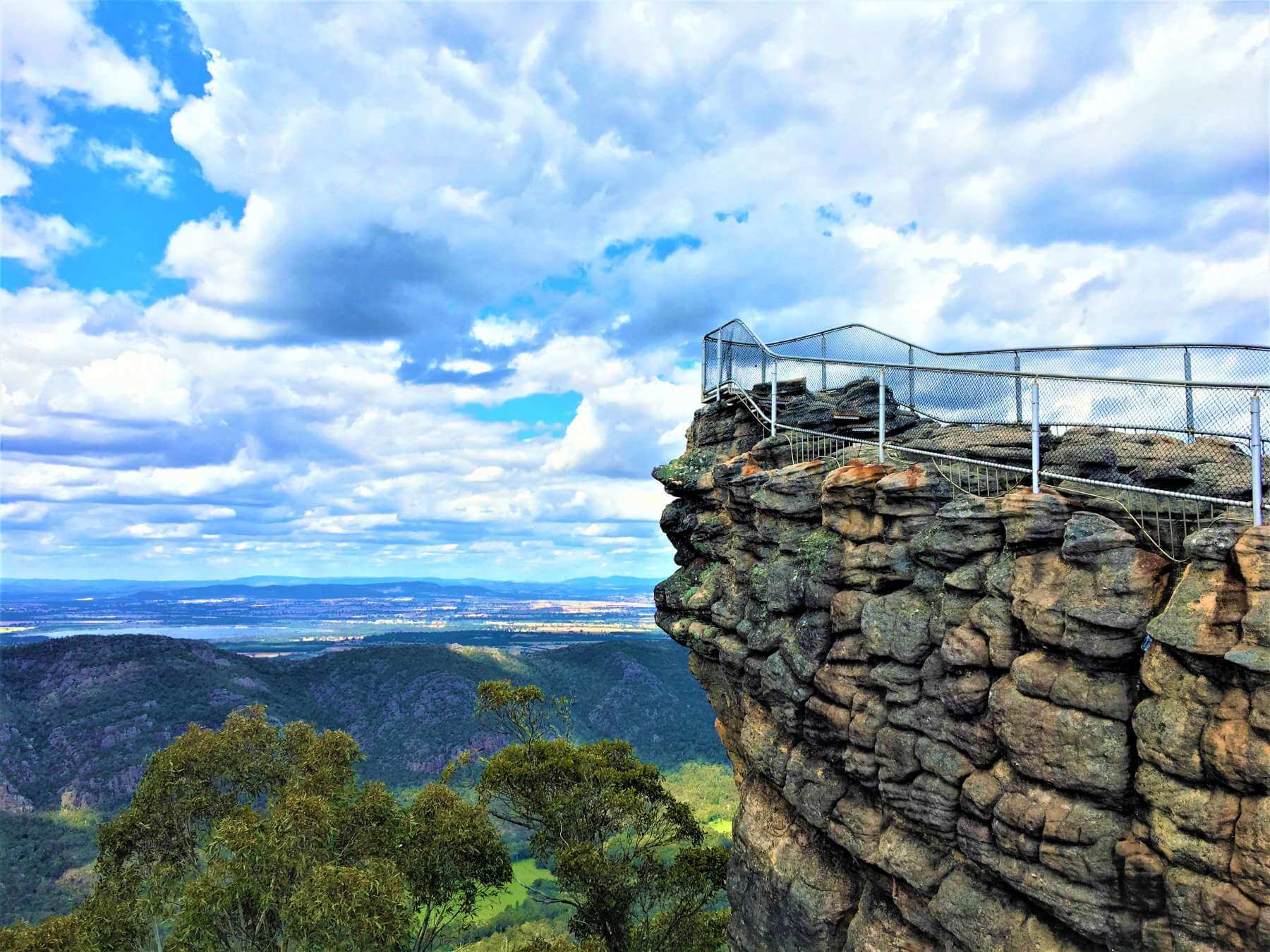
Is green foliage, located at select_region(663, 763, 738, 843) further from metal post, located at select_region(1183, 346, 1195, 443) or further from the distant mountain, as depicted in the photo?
metal post, located at select_region(1183, 346, 1195, 443)

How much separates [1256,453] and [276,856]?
23.8 metres

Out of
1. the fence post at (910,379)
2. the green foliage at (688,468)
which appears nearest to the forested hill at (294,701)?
the green foliage at (688,468)

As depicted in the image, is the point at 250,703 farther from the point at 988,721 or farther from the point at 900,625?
the point at 988,721

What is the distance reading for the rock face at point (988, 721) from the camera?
10.7m

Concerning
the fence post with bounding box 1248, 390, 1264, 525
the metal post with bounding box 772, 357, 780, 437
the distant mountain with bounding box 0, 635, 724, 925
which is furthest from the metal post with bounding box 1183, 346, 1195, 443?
the distant mountain with bounding box 0, 635, 724, 925

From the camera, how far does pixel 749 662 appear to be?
19719mm

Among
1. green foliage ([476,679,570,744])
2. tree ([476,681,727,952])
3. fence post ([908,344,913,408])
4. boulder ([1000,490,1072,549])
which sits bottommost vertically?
tree ([476,681,727,952])

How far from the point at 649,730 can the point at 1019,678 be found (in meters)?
133

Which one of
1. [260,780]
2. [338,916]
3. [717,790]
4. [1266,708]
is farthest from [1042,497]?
[717,790]

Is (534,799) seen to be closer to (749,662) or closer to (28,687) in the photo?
(749,662)

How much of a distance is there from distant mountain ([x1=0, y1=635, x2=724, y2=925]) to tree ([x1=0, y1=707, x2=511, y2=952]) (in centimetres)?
6703

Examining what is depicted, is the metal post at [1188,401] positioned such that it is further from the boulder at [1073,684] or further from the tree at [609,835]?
the tree at [609,835]

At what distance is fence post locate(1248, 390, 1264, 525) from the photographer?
10.9 meters

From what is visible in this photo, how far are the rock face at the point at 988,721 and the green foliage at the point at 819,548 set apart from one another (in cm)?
7
